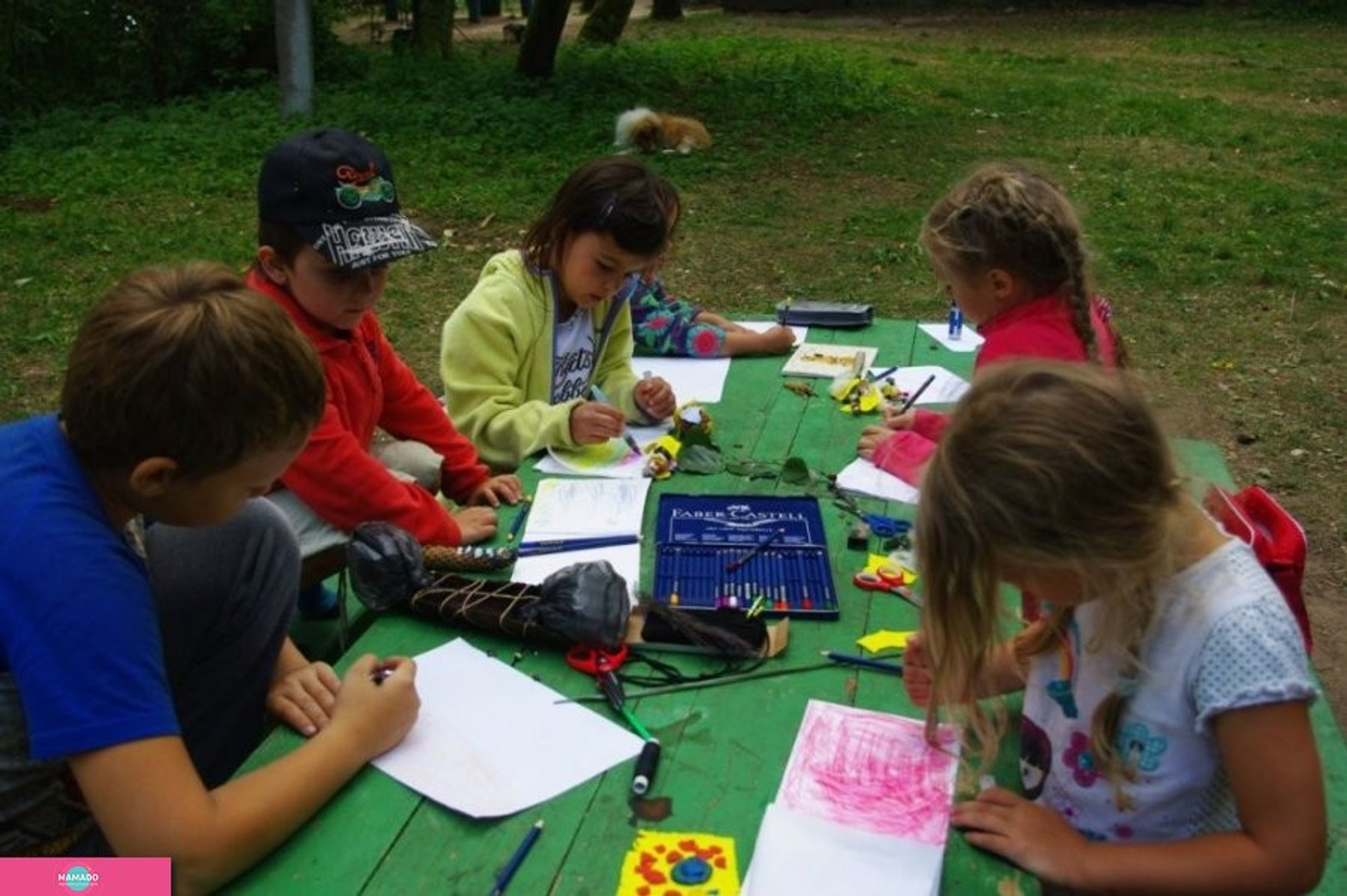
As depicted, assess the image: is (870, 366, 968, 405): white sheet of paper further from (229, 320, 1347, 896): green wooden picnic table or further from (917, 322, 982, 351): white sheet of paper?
(229, 320, 1347, 896): green wooden picnic table

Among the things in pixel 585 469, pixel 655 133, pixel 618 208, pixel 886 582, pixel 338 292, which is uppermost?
pixel 618 208

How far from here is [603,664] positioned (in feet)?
5.71

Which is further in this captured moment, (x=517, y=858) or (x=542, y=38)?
(x=542, y=38)

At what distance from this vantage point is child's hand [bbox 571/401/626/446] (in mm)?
2520

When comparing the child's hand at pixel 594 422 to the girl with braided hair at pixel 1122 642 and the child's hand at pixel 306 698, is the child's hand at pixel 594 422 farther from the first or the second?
the girl with braided hair at pixel 1122 642


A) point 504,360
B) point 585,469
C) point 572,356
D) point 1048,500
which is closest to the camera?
point 1048,500

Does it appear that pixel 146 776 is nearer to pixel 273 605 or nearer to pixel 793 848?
pixel 273 605

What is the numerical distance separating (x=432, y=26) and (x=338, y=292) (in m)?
10.4

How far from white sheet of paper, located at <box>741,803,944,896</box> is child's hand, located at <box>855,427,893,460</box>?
1.15m

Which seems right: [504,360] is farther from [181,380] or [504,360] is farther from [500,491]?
[181,380]

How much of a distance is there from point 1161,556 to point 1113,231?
5.63m

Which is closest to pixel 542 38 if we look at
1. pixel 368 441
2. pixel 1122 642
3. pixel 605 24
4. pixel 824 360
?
pixel 605 24

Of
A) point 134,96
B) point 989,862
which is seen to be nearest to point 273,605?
point 989,862

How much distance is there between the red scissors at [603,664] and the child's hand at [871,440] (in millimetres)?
904
